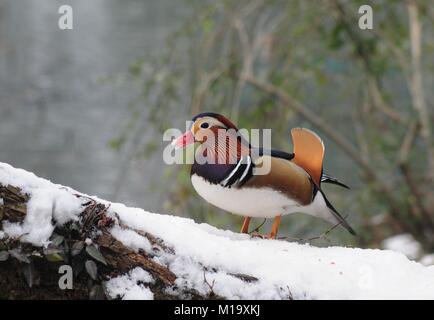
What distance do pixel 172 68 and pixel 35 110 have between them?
414 cm

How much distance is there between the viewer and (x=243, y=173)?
5.74 feet

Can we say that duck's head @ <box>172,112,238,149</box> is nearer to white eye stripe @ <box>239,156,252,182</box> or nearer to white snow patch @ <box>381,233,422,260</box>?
white eye stripe @ <box>239,156,252,182</box>

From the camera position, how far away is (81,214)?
4.97 feet

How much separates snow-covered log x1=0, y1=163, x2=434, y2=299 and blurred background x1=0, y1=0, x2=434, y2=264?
73.1 inches

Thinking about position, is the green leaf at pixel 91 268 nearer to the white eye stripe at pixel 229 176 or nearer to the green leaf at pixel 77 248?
the green leaf at pixel 77 248

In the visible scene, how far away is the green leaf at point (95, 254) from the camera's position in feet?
4.77

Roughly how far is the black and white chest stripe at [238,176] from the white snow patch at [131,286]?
1.16 ft

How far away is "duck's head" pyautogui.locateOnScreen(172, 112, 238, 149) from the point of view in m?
1.79

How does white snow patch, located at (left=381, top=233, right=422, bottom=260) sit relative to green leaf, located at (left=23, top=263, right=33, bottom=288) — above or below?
below

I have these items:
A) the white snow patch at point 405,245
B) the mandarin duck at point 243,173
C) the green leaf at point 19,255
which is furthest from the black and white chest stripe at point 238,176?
the white snow patch at point 405,245

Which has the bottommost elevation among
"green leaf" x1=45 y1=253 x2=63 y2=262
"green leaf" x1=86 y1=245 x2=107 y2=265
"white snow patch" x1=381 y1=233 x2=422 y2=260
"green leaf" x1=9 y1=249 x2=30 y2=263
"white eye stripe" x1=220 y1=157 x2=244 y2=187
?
"white snow patch" x1=381 y1=233 x2=422 y2=260

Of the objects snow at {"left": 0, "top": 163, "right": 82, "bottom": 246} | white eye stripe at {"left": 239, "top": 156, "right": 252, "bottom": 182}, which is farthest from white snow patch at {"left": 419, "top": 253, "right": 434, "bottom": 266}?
snow at {"left": 0, "top": 163, "right": 82, "bottom": 246}

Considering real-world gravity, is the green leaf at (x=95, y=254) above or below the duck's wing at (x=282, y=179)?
below
